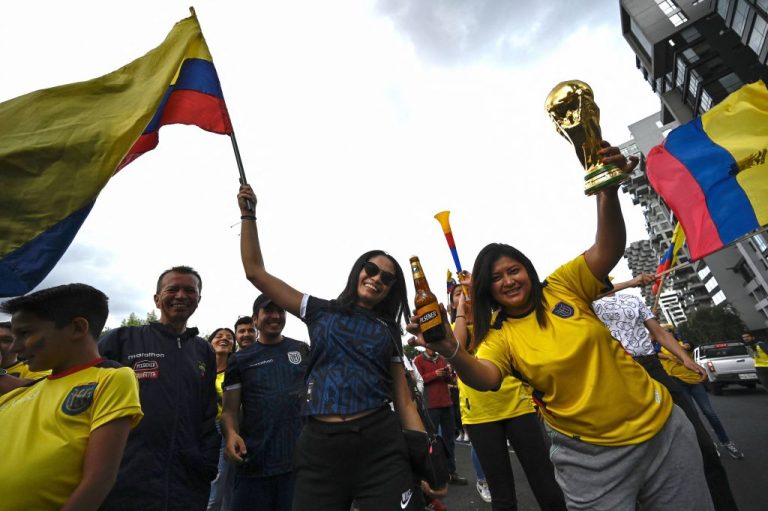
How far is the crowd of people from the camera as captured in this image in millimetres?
1805

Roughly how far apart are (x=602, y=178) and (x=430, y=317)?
1.13 m

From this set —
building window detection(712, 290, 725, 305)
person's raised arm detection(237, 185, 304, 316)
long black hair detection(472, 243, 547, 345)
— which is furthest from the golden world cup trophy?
building window detection(712, 290, 725, 305)

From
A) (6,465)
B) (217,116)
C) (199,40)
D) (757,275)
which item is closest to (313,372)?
(6,465)

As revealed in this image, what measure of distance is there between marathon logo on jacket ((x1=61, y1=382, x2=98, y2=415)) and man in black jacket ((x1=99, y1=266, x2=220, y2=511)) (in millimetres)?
698

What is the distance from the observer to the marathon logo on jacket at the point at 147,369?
8.54 feet

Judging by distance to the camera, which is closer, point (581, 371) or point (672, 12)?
point (581, 371)

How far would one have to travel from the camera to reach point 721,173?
457 cm

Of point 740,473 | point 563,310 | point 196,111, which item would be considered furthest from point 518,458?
point 196,111

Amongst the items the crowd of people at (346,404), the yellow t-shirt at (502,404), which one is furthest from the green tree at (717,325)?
the crowd of people at (346,404)

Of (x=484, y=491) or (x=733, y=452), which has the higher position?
(x=484, y=491)

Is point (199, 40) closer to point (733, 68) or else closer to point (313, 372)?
point (313, 372)

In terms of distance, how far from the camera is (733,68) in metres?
29.8

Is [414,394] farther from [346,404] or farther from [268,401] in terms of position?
[268,401]

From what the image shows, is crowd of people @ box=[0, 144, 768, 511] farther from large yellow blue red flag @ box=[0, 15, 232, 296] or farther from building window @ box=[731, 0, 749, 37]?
building window @ box=[731, 0, 749, 37]
